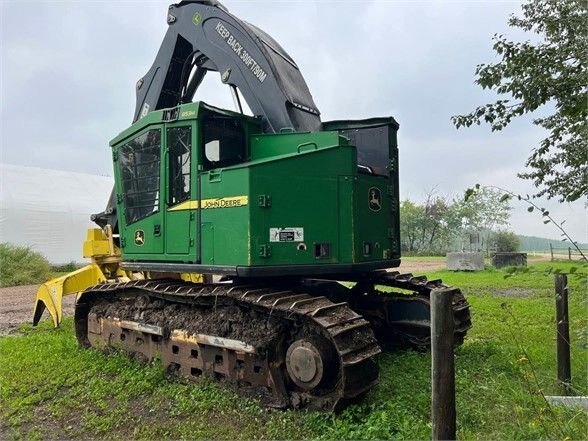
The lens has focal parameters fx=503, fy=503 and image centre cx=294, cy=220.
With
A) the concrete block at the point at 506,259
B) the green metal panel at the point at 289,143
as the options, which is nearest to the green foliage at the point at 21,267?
the green metal panel at the point at 289,143

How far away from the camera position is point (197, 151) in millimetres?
5477

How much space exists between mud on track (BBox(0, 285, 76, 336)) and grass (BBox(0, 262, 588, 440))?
2.84 meters

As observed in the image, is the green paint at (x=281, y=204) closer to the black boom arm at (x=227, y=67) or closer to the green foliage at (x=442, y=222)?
the black boom arm at (x=227, y=67)

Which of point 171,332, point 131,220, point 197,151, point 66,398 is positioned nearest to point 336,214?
point 197,151

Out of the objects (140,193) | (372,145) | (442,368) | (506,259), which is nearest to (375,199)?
(372,145)

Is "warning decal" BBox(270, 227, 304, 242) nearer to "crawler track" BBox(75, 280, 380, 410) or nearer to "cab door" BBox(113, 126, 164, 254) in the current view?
"crawler track" BBox(75, 280, 380, 410)

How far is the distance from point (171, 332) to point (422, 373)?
9.22 ft

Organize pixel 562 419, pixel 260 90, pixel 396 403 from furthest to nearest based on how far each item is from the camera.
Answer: pixel 260 90 < pixel 396 403 < pixel 562 419

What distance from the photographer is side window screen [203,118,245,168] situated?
555 cm

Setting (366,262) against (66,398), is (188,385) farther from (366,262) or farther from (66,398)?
(366,262)

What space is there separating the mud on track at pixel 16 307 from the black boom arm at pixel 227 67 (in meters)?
4.97

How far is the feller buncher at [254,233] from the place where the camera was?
4.79m

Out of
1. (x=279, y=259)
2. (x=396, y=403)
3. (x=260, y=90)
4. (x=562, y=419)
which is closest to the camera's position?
(x=562, y=419)

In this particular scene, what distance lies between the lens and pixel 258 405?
4.71 meters
